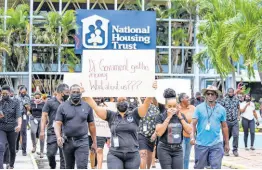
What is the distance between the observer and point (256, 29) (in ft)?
55.9

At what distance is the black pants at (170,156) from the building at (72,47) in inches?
1118

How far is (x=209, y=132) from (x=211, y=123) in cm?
14

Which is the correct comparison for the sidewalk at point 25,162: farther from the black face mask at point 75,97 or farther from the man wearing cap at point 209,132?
the man wearing cap at point 209,132

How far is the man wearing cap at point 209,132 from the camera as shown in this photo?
9273 mm

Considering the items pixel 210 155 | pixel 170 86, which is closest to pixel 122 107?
pixel 170 86

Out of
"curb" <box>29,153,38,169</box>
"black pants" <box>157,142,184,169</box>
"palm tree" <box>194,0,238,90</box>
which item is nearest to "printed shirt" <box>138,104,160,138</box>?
"black pants" <box>157,142,184,169</box>

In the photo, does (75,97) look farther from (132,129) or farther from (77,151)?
(132,129)

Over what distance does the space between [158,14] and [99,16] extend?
482 centimetres

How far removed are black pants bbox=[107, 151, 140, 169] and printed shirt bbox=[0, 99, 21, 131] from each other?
11.4ft

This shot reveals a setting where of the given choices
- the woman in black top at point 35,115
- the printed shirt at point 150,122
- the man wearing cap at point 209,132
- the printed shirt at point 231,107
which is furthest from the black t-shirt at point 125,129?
the woman in black top at point 35,115

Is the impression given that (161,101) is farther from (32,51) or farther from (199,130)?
(32,51)

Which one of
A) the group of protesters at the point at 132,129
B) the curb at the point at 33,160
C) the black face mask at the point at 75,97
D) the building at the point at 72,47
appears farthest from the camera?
the building at the point at 72,47

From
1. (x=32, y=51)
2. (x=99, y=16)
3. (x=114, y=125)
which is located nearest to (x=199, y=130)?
(x=114, y=125)

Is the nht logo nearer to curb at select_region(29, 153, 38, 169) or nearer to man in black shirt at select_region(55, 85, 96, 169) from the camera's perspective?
curb at select_region(29, 153, 38, 169)
